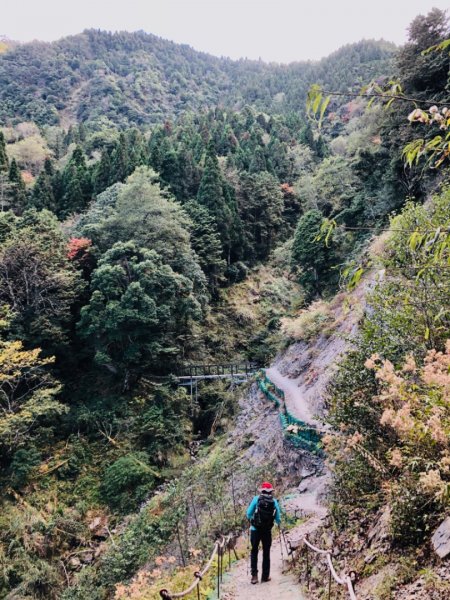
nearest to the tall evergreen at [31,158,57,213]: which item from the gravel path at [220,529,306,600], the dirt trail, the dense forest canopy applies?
the dense forest canopy

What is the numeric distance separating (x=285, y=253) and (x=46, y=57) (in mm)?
111082

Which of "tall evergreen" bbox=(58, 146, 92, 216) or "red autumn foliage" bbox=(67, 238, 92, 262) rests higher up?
"tall evergreen" bbox=(58, 146, 92, 216)

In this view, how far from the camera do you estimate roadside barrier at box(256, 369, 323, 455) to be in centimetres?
1124

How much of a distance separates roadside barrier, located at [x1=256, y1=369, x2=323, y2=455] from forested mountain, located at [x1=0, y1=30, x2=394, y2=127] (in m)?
67.1

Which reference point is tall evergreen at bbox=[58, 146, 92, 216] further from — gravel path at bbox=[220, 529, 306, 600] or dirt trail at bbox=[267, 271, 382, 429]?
gravel path at bbox=[220, 529, 306, 600]

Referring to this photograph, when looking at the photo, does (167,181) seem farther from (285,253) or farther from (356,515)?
(356,515)

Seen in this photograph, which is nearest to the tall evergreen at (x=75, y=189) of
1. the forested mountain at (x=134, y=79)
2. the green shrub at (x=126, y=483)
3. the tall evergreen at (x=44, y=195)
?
the tall evergreen at (x=44, y=195)

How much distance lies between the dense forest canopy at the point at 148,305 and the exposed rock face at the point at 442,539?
321 mm

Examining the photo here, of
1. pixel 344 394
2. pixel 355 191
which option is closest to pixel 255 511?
pixel 344 394

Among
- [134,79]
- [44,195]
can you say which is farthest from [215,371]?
[134,79]

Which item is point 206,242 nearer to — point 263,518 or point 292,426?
point 292,426

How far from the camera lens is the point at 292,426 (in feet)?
32.8

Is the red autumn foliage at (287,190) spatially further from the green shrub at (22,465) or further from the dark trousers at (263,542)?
the dark trousers at (263,542)

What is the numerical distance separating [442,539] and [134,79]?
4788 inches
